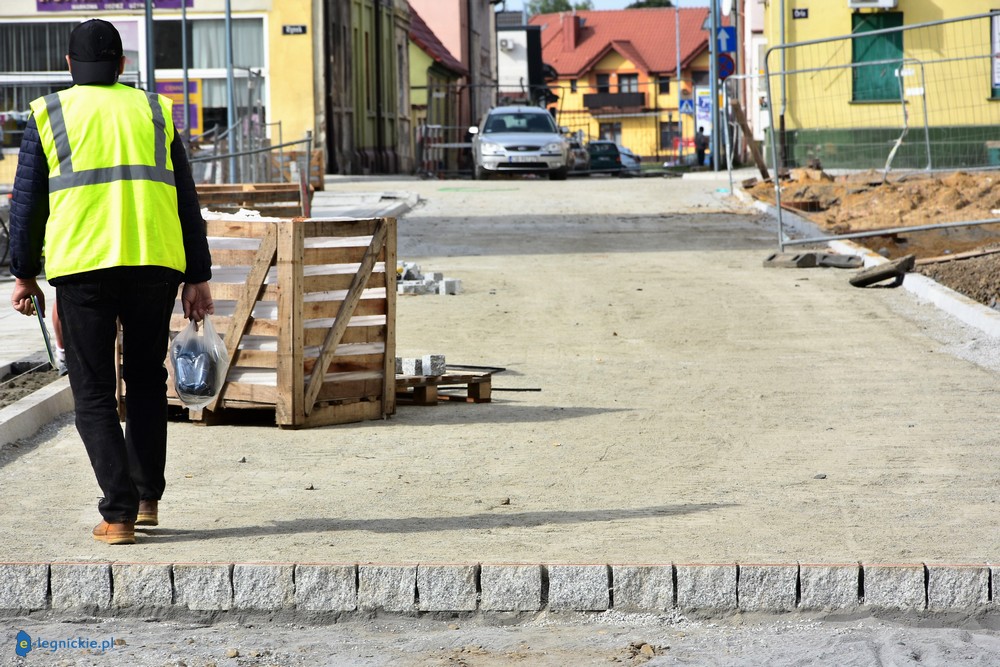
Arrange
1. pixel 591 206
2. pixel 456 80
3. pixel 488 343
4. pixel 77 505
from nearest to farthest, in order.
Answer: pixel 77 505 → pixel 488 343 → pixel 591 206 → pixel 456 80

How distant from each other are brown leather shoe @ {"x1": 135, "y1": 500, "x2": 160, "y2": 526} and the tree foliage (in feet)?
529

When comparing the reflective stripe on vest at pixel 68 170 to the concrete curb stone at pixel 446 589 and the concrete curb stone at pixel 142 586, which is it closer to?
the concrete curb stone at pixel 142 586

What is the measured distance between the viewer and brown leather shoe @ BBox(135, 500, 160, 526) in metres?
5.64

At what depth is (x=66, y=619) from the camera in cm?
494

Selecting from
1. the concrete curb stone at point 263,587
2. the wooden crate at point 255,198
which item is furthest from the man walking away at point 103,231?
the wooden crate at point 255,198

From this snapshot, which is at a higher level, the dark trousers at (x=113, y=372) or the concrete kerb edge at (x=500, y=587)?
the dark trousers at (x=113, y=372)

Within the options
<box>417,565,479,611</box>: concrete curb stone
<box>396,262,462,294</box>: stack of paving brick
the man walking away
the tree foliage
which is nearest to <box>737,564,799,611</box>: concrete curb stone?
<box>417,565,479,611</box>: concrete curb stone

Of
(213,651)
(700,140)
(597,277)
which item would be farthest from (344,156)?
(213,651)

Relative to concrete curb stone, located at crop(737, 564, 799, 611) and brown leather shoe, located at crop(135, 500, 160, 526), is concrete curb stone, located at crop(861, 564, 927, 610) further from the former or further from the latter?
brown leather shoe, located at crop(135, 500, 160, 526)

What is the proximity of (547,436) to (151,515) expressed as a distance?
7.92ft

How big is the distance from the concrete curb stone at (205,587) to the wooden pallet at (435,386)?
11.3 feet

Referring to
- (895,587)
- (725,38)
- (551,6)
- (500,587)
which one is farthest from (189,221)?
(551,6)

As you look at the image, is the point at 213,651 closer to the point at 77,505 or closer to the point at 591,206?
the point at 77,505

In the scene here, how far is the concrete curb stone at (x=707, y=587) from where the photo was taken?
16.1 ft
